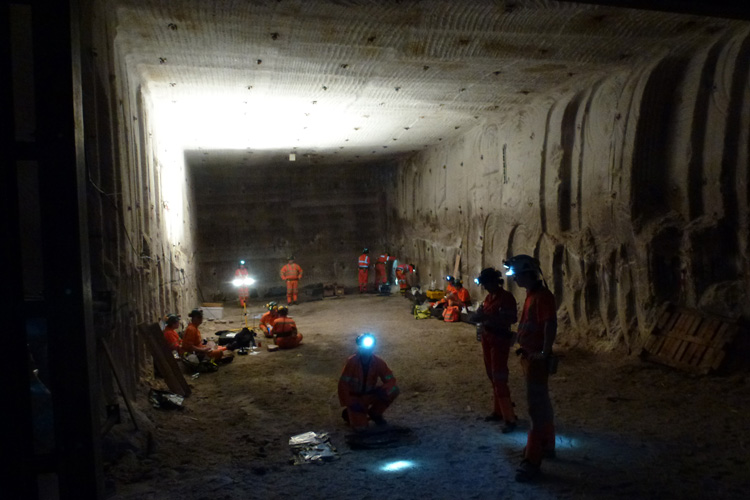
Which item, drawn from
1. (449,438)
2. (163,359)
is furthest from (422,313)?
(449,438)

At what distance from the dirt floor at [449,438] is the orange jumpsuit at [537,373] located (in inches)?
11.6

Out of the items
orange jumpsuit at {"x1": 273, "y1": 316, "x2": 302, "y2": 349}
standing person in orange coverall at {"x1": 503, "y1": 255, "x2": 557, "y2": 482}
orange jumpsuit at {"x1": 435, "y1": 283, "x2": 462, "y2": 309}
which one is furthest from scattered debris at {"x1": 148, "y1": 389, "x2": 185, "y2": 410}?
orange jumpsuit at {"x1": 435, "y1": 283, "x2": 462, "y2": 309}

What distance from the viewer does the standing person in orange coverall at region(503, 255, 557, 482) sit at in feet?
14.6

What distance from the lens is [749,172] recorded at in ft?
22.4

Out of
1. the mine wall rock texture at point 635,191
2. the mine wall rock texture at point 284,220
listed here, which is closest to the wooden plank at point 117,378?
the mine wall rock texture at point 635,191

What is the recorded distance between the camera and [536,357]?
14.7ft

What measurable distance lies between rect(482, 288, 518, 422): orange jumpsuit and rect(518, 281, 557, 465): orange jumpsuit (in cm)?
83

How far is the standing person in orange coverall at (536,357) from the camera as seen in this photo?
445 cm

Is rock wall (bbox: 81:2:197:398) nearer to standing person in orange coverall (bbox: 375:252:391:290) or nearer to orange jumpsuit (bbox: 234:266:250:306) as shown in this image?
orange jumpsuit (bbox: 234:266:250:306)

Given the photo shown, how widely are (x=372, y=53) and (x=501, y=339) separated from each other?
4.89 meters

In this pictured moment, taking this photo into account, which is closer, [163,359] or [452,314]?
[163,359]

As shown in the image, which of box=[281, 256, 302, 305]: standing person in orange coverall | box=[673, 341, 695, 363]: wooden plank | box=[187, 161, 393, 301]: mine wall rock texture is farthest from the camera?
box=[187, 161, 393, 301]: mine wall rock texture

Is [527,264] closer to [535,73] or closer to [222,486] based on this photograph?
[222,486]

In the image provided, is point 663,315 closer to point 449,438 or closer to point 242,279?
point 449,438
